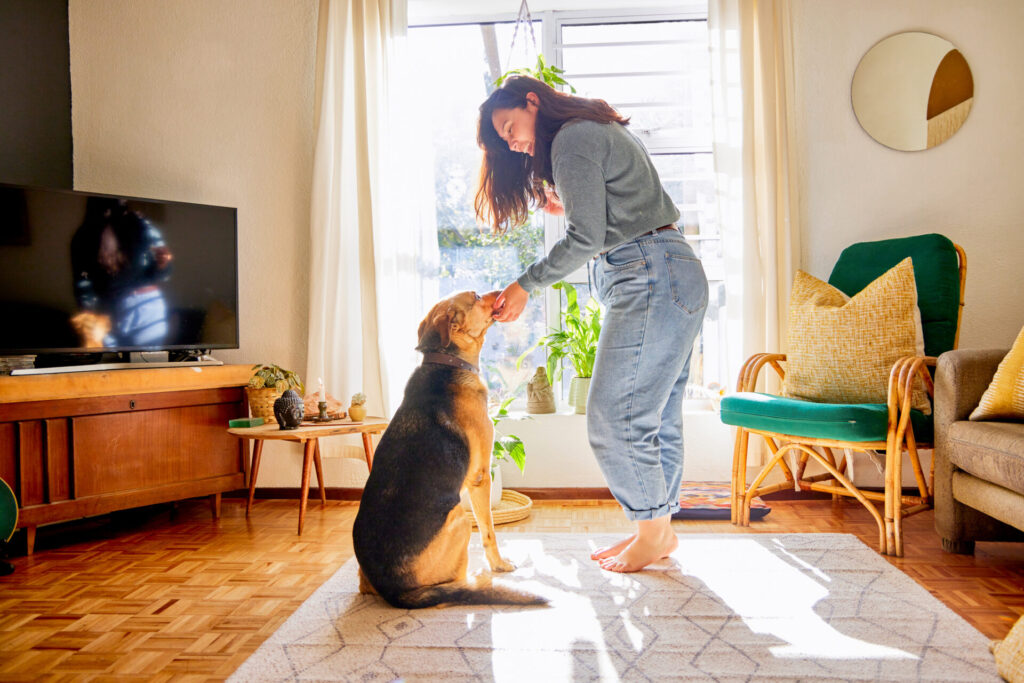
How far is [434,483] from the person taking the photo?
1703 millimetres

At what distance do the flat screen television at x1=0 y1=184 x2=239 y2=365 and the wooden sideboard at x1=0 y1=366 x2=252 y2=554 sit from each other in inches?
11.1

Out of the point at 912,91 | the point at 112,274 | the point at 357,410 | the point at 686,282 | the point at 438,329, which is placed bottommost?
the point at 357,410

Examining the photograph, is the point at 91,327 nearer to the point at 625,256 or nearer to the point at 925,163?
the point at 625,256

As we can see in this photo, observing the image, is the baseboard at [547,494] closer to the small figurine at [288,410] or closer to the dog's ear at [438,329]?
the small figurine at [288,410]

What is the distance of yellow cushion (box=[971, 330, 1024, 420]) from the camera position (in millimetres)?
2154

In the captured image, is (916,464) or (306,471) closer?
(916,464)

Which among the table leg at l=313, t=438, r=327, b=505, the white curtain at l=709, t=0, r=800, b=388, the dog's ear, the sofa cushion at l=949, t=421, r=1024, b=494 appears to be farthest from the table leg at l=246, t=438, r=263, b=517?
the sofa cushion at l=949, t=421, r=1024, b=494

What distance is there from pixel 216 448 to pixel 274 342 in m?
0.63

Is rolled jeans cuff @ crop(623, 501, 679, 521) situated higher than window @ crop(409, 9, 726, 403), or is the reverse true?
window @ crop(409, 9, 726, 403)

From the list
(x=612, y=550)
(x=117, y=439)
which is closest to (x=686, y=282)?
(x=612, y=550)

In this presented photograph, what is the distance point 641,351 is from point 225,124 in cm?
261

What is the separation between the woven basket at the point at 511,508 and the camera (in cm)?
284

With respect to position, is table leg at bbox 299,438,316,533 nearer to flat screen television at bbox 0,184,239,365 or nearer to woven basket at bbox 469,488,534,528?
woven basket at bbox 469,488,534,528

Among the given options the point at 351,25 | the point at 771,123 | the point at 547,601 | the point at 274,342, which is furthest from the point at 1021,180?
the point at 274,342
